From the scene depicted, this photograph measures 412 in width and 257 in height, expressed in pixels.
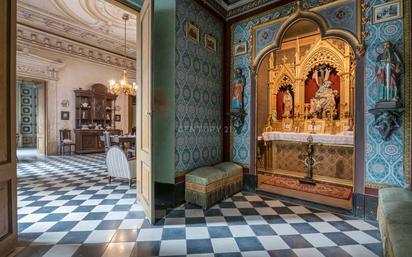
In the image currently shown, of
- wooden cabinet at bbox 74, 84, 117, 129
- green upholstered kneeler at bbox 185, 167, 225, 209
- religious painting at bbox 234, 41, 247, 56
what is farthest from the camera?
wooden cabinet at bbox 74, 84, 117, 129

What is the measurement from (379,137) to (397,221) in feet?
5.59

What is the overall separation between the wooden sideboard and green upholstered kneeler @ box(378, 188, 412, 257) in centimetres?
980

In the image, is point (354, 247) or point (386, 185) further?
point (386, 185)

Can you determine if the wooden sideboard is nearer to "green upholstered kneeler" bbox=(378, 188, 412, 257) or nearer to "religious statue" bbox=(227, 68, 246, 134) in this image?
"religious statue" bbox=(227, 68, 246, 134)

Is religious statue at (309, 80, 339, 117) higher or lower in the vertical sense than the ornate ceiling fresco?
lower

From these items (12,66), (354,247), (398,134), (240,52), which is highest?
(240,52)

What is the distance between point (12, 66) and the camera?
7.78ft

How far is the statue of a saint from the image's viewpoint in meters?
3.02

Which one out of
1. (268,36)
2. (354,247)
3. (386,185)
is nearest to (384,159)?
(386,185)

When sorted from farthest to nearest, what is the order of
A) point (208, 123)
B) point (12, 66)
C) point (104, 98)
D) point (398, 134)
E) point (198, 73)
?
point (104, 98) → point (208, 123) → point (198, 73) → point (398, 134) → point (12, 66)

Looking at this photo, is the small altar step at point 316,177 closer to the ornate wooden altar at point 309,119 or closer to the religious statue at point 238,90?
the ornate wooden altar at point 309,119

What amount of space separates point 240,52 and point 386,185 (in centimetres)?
344

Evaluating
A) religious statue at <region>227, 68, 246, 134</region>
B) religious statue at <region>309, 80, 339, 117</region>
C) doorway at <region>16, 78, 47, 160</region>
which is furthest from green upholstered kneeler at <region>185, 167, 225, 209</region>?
doorway at <region>16, 78, 47, 160</region>

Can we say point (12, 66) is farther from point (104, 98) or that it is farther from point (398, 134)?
point (104, 98)
